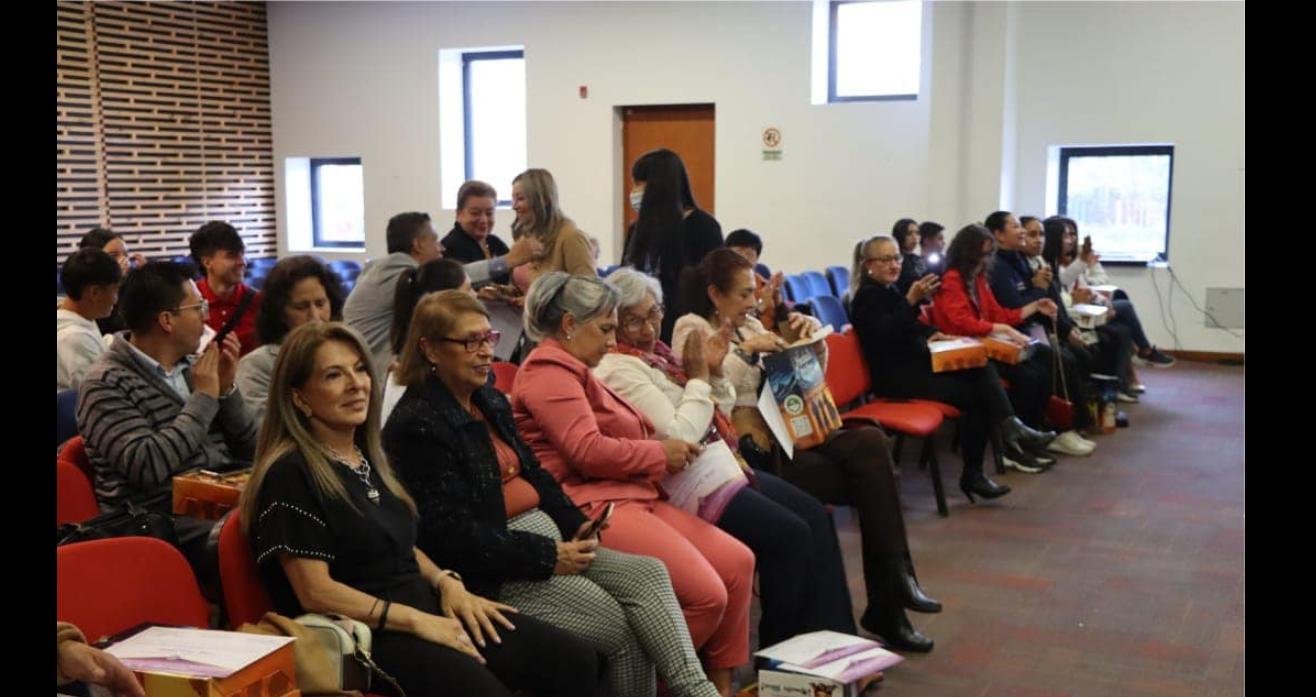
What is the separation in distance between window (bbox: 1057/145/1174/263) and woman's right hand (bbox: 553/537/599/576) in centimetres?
841

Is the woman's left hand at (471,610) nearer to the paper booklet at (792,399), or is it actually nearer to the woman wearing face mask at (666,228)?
the paper booklet at (792,399)

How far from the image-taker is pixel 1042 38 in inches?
393

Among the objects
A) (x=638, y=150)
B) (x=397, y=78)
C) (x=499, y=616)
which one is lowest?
(x=499, y=616)

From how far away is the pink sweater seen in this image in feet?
9.98

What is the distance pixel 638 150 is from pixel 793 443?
23.4 feet

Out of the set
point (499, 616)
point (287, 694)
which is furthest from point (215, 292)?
point (287, 694)

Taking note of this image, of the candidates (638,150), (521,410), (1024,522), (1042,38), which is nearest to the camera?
(521,410)

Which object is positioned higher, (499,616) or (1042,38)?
(1042,38)

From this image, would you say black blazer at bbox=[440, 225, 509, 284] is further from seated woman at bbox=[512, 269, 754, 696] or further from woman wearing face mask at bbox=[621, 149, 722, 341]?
Result: seated woman at bbox=[512, 269, 754, 696]

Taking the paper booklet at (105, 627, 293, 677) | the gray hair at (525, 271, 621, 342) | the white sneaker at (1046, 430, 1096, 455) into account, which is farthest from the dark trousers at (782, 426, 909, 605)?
the white sneaker at (1046, 430, 1096, 455)

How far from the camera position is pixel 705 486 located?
332 centimetres

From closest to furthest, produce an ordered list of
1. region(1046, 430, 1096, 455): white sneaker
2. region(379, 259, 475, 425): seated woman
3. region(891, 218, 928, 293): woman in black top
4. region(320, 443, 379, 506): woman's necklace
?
region(320, 443, 379, 506): woman's necklace, region(379, 259, 475, 425): seated woman, region(1046, 430, 1096, 455): white sneaker, region(891, 218, 928, 293): woman in black top
